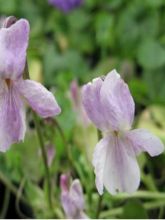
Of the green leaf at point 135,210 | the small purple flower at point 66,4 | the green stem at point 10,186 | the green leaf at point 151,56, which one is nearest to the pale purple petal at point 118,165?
the green leaf at point 135,210

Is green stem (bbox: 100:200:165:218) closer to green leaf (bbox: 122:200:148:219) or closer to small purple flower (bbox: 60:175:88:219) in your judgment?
green leaf (bbox: 122:200:148:219)

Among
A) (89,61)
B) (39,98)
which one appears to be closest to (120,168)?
(39,98)

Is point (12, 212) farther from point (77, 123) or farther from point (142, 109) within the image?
point (142, 109)

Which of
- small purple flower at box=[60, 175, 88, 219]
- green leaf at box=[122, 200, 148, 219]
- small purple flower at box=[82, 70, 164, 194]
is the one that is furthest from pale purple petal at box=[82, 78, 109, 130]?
green leaf at box=[122, 200, 148, 219]

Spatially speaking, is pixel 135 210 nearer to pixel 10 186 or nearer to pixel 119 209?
pixel 119 209

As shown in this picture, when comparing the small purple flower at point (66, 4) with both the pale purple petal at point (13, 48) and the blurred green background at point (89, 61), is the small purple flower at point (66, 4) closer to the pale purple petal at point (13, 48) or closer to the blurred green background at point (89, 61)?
the blurred green background at point (89, 61)
